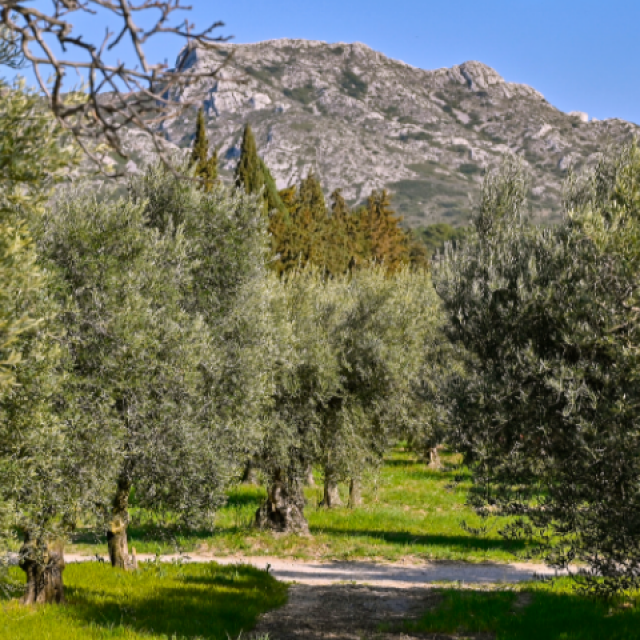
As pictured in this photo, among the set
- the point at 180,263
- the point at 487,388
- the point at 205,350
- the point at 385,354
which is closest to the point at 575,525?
the point at 487,388

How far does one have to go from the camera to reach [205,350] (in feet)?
50.5

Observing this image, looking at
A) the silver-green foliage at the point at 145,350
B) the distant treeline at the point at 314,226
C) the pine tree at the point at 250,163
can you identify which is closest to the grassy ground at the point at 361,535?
the silver-green foliage at the point at 145,350

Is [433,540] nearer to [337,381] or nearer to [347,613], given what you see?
[337,381]

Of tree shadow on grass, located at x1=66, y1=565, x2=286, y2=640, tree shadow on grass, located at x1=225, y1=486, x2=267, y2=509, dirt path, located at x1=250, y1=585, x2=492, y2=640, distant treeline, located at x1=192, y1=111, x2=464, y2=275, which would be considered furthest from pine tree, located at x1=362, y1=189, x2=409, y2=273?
tree shadow on grass, located at x1=66, y1=565, x2=286, y2=640

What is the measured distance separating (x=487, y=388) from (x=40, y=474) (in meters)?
7.82

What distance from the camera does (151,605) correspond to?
44.1 feet

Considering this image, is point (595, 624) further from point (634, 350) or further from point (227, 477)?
point (227, 477)

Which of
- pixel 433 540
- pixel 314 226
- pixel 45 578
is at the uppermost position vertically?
pixel 314 226

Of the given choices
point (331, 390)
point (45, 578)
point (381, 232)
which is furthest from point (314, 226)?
point (45, 578)

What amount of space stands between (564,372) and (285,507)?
637 inches

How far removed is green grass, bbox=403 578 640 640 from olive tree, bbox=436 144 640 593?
2.38 feet

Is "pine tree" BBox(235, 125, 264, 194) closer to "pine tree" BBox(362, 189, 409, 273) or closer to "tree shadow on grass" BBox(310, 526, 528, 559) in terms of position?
"pine tree" BBox(362, 189, 409, 273)

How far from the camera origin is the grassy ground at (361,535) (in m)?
22.8

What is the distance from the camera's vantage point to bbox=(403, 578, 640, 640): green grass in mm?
11743
